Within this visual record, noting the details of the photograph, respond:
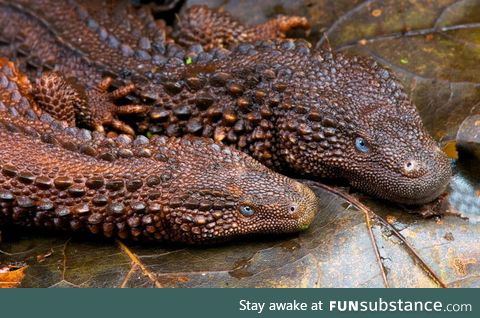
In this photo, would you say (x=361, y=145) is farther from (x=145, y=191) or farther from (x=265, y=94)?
(x=145, y=191)

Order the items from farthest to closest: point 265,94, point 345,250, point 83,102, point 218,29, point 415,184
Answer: point 218,29 → point 83,102 → point 265,94 → point 415,184 → point 345,250

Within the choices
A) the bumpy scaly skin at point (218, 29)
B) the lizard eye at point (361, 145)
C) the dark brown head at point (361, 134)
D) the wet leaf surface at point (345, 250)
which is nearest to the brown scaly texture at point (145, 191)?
the wet leaf surface at point (345, 250)

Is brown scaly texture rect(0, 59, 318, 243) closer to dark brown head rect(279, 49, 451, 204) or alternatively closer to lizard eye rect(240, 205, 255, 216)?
lizard eye rect(240, 205, 255, 216)

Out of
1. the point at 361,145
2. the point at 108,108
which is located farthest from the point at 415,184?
the point at 108,108

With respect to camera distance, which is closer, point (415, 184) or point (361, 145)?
point (415, 184)

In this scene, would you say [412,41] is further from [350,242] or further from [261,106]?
[350,242]

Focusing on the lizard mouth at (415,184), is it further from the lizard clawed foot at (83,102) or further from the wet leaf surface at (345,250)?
the lizard clawed foot at (83,102)

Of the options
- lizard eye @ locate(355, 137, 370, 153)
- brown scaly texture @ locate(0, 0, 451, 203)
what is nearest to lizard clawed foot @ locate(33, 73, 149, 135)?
brown scaly texture @ locate(0, 0, 451, 203)
